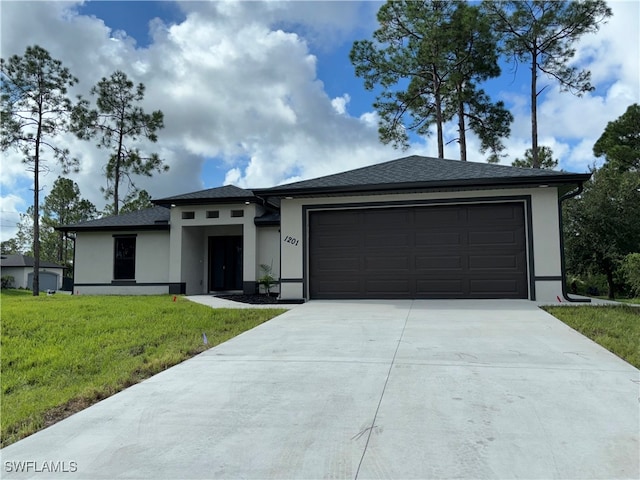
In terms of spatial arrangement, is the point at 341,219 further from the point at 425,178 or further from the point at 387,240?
the point at 425,178

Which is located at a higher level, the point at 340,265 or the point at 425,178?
the point at 425,178

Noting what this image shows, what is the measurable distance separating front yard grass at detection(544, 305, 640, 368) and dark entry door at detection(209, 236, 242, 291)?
11.5 metres

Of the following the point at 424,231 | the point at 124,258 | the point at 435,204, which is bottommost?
the point at 124,258

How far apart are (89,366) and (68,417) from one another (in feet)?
5.84

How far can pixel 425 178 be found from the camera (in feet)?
34.4

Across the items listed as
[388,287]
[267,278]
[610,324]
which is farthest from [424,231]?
[267,278]

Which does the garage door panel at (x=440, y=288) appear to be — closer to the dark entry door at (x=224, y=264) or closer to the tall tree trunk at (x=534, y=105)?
the dark entry door at (x=224, y=264)

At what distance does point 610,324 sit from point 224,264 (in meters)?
13.2

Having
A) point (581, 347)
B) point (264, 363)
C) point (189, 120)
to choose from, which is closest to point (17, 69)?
point (189, 120)

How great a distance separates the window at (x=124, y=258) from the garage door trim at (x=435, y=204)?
8.08m

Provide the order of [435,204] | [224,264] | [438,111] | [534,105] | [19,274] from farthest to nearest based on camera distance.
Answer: [19,274] → [438,111] → [534,105] → [224,264] → [435,204]

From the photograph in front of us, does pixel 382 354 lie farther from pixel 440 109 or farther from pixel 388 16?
pixel 388 16

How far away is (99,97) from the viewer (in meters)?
24.9

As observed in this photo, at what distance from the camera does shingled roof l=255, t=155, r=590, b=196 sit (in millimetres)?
9945
